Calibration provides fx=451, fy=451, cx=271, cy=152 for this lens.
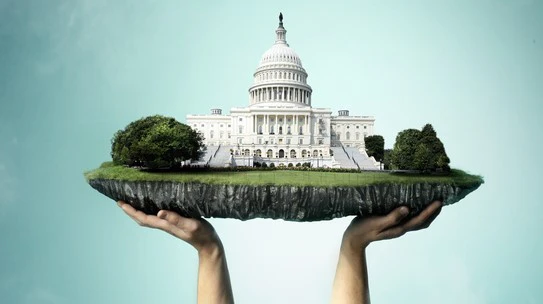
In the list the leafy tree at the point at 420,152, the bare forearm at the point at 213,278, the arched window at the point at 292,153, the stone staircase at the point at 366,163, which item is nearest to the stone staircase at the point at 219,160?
the bare forearm at the point at 213,278

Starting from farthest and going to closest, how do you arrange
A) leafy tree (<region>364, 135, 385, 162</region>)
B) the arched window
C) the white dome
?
1. the white dome
2. the arched window
3. leafy tree (<region>364, 135, 385, 162</region>)

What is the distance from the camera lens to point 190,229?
9.95m

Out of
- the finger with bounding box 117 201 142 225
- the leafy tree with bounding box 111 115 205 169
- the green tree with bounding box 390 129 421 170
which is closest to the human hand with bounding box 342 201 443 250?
the green tree with bounding box 390 129 421 170

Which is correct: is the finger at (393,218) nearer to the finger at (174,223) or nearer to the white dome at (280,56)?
the finger at (174,223)

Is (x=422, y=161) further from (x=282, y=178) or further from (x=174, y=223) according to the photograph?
(x=174, y=223)

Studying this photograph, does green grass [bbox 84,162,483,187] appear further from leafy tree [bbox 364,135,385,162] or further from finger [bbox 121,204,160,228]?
leafy tree [bbox 364,135,385,162]

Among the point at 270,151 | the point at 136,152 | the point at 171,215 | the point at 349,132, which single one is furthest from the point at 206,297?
the point at 349,132

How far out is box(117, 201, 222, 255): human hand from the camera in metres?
10.0

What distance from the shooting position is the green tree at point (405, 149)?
39.4 feet

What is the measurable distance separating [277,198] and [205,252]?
81.7 inches

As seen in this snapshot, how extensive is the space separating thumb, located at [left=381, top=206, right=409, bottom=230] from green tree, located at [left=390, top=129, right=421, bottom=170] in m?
→ 1.89

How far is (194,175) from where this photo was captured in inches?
440

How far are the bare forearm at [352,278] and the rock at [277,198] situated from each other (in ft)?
3.26

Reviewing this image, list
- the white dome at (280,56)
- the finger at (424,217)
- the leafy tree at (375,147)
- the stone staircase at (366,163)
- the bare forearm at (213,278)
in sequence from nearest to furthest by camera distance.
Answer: the bare forearm at (213,278) < the finger at (424,217) < the stone staircase at (366,163) < the leafy tree at (375,147) < the white dome at (280,56)
